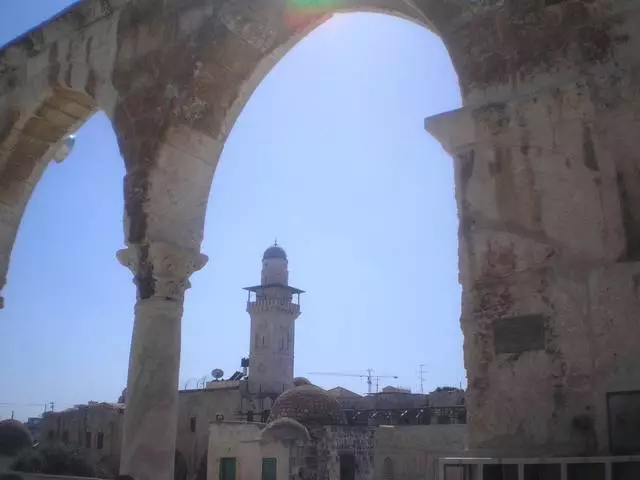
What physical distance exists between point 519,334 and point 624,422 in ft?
1.68

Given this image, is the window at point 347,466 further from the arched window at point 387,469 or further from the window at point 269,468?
the window at point 269,468

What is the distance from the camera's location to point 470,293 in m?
3.09

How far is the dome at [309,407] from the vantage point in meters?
21.7

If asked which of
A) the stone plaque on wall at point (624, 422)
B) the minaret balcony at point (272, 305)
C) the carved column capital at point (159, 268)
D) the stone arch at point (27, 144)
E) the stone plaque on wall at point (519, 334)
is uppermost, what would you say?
the minaret balcony at point (272, 305)

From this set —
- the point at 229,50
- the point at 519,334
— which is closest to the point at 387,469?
the point at 229,50

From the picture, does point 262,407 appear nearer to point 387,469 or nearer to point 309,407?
point 309,407

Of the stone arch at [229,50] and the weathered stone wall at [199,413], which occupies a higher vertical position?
the stone arch at [229,50]

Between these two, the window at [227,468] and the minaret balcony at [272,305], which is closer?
the window at [227,468]

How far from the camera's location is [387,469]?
2133 centimetres

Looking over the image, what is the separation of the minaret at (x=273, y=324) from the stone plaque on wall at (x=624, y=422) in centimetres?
3582

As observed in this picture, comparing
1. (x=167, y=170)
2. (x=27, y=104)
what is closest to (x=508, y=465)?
(x=167, y=170)

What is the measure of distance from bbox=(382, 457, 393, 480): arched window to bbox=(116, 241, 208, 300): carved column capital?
Answer: 1721cm

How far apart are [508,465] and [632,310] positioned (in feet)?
2.49

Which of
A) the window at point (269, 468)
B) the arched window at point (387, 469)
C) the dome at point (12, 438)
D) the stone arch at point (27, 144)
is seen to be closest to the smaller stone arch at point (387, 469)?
the arched window at point (387, 469)
